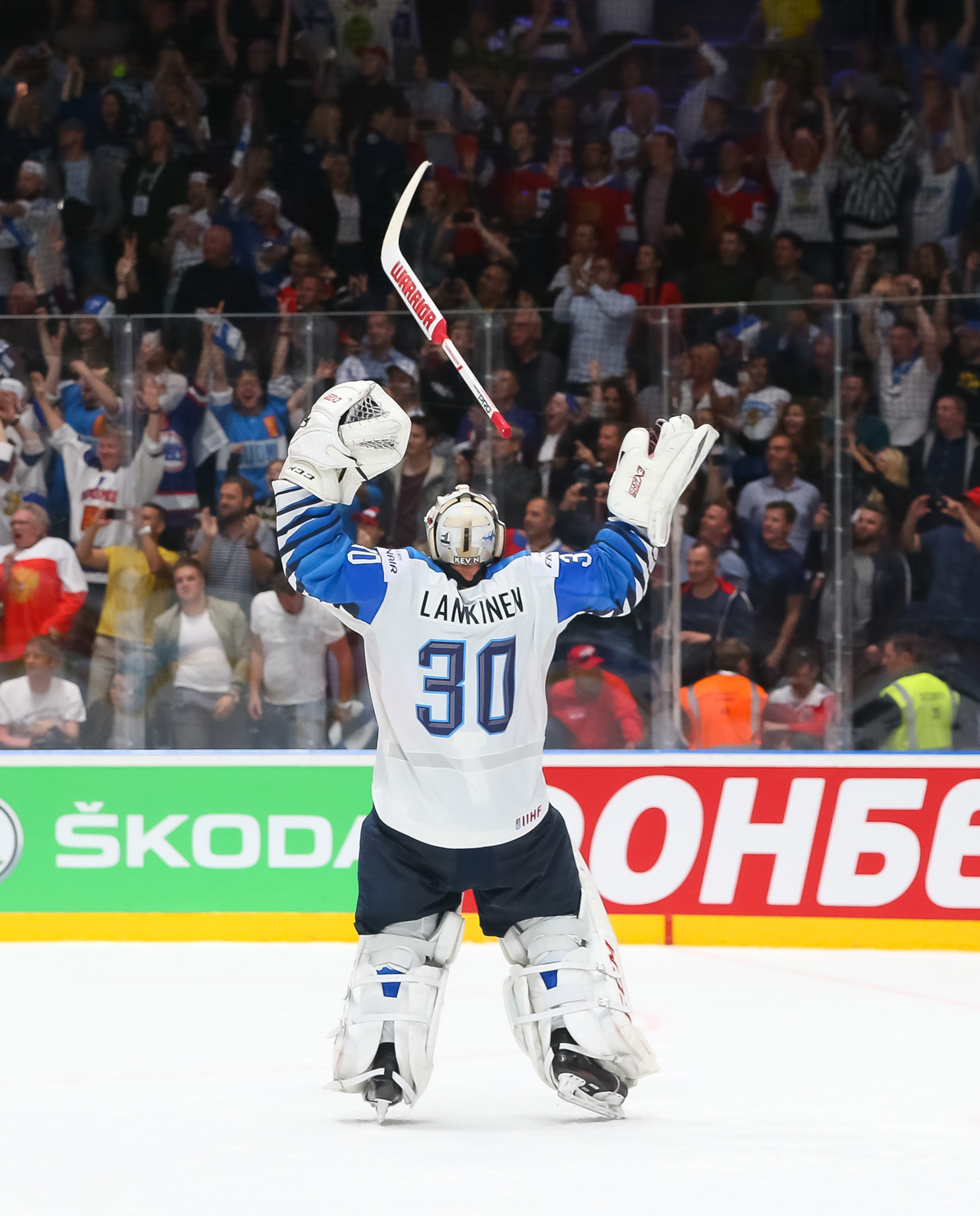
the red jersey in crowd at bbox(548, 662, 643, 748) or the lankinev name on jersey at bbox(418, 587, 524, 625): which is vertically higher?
the lankinev name on jersey at bbox(418, 587, 524, 625)

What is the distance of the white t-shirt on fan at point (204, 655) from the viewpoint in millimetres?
6367

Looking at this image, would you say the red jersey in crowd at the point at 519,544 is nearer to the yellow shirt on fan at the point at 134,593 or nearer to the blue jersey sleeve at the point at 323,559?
the yellow shirt on fan at the point at 134,593

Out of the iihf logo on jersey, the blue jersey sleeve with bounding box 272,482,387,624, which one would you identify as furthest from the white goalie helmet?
the iihf logo on jersey

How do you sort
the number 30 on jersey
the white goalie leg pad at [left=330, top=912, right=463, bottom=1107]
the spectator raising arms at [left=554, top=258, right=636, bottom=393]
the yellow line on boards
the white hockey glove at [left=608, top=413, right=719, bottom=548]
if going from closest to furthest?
1. the white goalie leg pad at [left=330, top=912, right=463, bottom=1107]
2. the number 30 on jersey
3. the white hockey glove at [left=608, top=413, right=719, bottom=548]
4. the yellow line on boards
5. the spectator raising arms at [left=554, top=258, right=636, bottom=393]

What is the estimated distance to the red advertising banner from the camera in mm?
5984

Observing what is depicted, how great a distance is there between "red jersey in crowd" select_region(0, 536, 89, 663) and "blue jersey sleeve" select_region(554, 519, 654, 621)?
3110mm

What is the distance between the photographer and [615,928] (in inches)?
243

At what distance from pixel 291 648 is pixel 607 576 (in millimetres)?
2782

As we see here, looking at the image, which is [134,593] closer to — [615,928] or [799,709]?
[615,928]

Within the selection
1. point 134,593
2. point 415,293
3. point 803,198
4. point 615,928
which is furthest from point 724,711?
point 803,198

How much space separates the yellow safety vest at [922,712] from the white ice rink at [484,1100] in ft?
2.59

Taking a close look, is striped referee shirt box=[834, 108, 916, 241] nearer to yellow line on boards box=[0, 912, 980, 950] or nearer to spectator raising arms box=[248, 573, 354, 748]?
spectator raising arms box=[248, 573, 354, 748]

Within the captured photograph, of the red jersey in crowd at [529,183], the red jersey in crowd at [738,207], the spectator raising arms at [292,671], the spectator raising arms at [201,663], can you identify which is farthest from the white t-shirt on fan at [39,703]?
the red jersey in crowd at [738,207]

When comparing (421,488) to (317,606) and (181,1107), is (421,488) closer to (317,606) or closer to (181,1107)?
(317,606)
